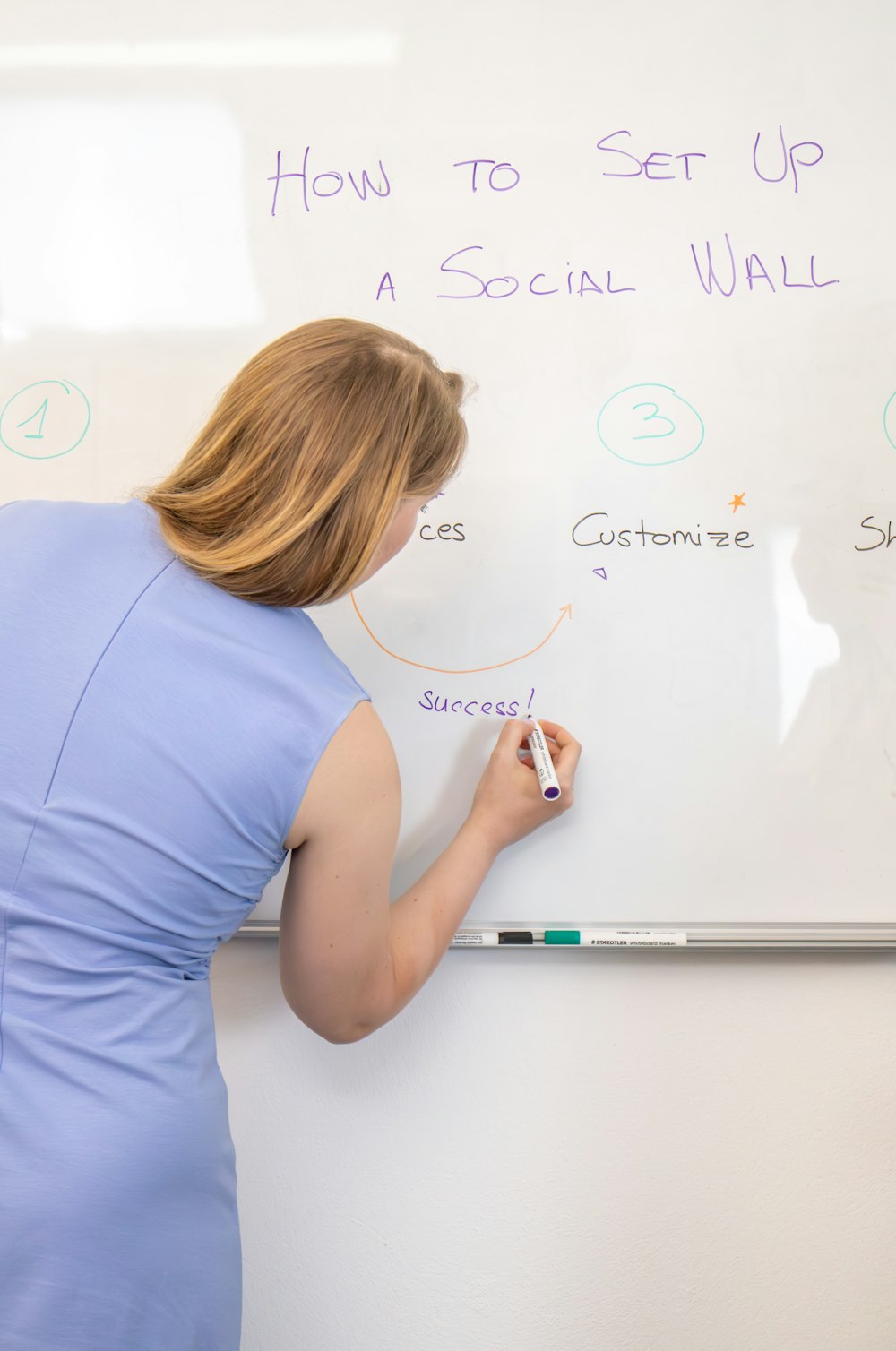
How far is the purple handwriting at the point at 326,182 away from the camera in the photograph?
2.91ft

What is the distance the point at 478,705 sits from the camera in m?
0.90

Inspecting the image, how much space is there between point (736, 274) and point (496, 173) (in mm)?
249

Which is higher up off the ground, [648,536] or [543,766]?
[648,536]

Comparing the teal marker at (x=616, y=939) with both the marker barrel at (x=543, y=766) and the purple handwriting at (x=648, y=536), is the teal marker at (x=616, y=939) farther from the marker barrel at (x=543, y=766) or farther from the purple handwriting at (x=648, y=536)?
the purple handwriting at (x=648, y=536)

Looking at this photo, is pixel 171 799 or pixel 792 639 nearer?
pixel 171 799

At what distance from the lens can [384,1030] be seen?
942 mm

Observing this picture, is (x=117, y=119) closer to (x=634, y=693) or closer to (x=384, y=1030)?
(x=634, y=693)

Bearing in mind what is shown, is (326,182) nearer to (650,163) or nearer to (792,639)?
(650,163)

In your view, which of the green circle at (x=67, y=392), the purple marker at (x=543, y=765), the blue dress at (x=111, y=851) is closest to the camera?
the blue dress at (x=111, y=851)

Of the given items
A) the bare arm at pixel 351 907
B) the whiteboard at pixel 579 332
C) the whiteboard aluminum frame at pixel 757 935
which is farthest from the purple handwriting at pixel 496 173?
the whiteboard aluminum frame at pixel 757 935

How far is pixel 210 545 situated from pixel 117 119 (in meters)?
0.58

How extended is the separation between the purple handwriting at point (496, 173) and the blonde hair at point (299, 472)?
0.35 metres

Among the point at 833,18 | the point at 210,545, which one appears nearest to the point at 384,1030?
the point at 210,545

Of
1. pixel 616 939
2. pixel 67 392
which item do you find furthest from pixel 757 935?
pixel 67 392
